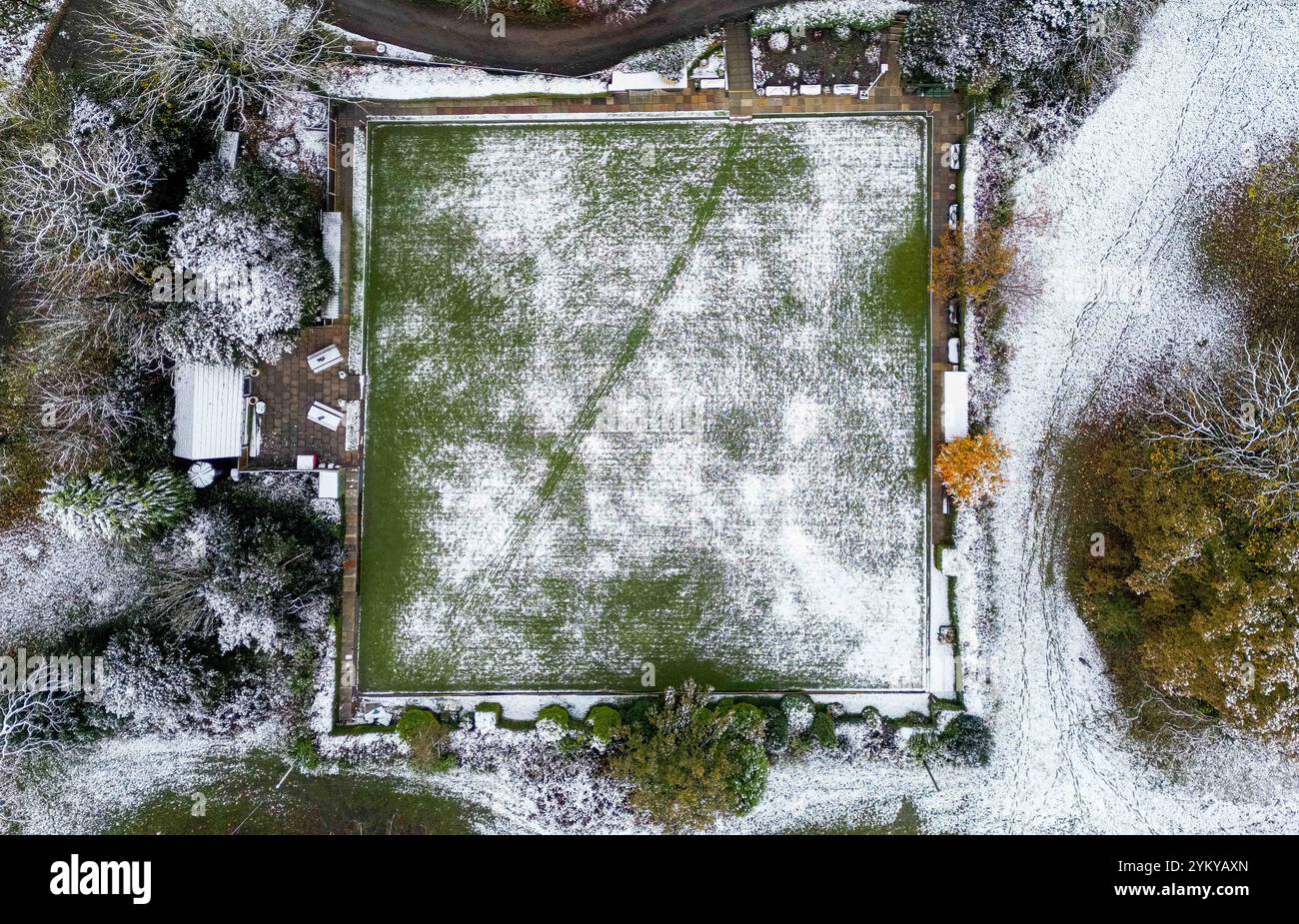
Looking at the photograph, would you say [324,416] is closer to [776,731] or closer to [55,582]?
[55,582]

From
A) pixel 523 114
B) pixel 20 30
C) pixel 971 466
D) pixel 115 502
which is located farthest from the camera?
pixel 523 114

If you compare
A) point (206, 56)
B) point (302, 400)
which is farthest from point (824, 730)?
point (206, 56)

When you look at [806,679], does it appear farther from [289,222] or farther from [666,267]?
[289,222]

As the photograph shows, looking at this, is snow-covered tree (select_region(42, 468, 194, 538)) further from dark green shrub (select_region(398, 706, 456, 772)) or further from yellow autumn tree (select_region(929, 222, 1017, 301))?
yellow autumn tree (select_region(929, 222, 1017, 301))

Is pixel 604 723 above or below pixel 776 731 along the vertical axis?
above

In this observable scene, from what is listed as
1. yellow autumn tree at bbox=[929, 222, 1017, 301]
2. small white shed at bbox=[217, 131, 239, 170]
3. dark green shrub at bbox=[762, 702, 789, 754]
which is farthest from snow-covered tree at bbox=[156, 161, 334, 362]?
yellow autumn tree at bbox=[929, 222, 1017, 301]
